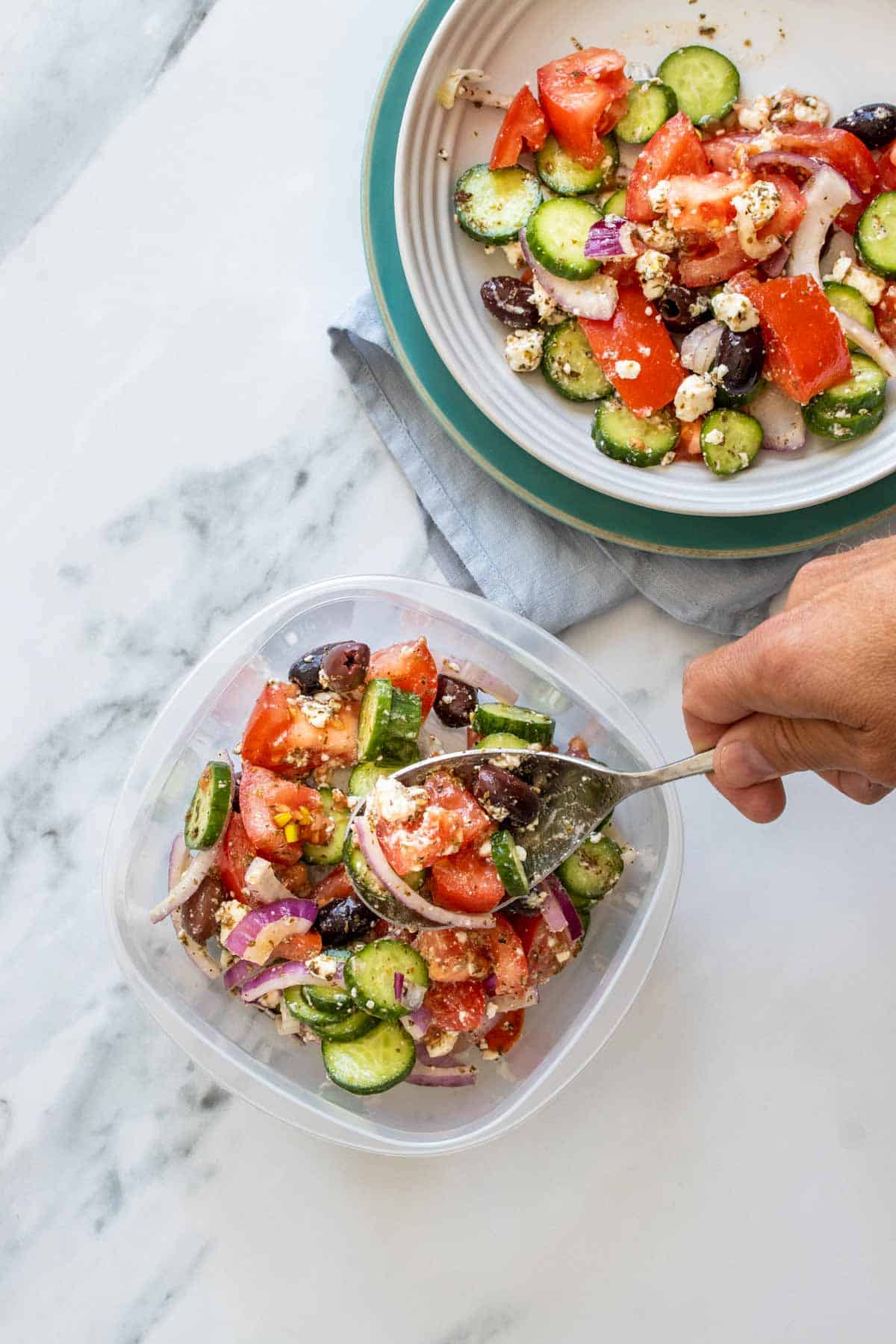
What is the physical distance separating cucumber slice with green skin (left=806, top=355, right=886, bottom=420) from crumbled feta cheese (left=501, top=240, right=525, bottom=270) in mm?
564

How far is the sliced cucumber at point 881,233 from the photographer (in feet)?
6.33

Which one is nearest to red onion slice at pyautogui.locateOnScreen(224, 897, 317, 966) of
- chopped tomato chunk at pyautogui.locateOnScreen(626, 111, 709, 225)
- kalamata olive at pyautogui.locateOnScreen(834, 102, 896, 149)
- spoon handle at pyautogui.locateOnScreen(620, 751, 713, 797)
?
spoon handle at pyautogui.locateOnScreen(620, 751, 713, 797)

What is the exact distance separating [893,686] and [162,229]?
160 cm

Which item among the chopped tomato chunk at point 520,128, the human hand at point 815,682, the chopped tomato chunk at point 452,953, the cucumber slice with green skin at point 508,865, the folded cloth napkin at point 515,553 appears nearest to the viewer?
the human hand at point 815,682

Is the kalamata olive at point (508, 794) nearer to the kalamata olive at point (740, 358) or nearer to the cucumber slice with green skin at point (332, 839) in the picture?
the cucumber slice with green skin at point (332, 839)

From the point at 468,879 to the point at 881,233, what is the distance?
1.29 m

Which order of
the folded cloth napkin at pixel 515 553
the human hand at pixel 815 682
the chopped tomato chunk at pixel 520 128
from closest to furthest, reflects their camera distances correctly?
1. the human hand at pixel 815 682
2. the chopped tomato chunk at pixel 520 128
3. the folded cloth napkin at pixel 515 553

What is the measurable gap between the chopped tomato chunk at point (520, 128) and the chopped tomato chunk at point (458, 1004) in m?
1.41

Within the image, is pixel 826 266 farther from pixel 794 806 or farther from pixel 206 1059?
pixel 206 1059

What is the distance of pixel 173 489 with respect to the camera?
7.15 ft

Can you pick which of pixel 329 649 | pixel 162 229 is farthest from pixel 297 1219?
pixel 162 229

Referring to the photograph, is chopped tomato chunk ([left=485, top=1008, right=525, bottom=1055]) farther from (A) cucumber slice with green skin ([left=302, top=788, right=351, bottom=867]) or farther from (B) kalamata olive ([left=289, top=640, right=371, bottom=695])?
(B) kalamata olive ([left=289, top=640, right=371, bottom=695])

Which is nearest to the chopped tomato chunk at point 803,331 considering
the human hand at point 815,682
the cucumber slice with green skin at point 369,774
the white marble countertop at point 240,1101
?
the human hand at point 815,682

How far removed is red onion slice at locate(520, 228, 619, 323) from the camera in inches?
76.4
